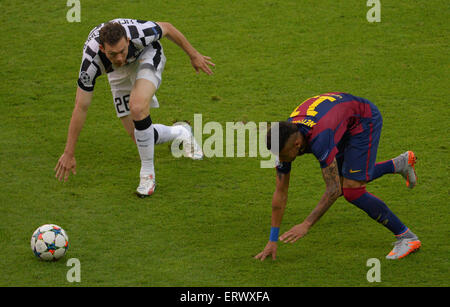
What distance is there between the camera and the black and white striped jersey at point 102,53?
7488 mm

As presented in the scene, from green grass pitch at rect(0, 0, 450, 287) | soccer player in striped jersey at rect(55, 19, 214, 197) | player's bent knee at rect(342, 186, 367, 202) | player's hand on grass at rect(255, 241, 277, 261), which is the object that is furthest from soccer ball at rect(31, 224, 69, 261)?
player's bent knee at rect(342, 186, 367, 202)

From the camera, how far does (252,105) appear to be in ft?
32.8

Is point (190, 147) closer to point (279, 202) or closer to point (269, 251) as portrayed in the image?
point (269, 251)

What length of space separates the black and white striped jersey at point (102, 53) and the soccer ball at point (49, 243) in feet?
5.98

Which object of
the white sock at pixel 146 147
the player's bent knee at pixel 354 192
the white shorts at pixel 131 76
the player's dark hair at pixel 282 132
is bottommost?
the player's bent knee at pixel 354 192

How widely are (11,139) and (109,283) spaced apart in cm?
387

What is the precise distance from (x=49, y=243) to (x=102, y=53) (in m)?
2.22

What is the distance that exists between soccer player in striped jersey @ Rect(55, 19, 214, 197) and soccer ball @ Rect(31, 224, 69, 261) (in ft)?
3.51

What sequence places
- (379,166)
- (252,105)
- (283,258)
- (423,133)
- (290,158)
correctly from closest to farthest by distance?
1. (290,158)
2. (283,258)
3. (379,166)
4. (423,133)
5. (252,105)

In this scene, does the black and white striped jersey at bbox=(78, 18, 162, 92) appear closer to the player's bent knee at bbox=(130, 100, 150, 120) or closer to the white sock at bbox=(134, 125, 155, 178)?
the player's bent knee at bbox=(130, 100, 150, 120)

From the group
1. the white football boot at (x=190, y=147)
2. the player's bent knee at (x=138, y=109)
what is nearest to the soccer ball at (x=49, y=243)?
the player's bent knee at (x=138, y=109)

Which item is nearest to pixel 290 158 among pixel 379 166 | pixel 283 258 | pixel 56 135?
pixel 283 258

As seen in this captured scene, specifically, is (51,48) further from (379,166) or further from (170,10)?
(379,166)

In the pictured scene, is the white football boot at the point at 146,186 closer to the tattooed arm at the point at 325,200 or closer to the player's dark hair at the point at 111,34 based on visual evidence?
the player's dark hair at the point at 111,34
